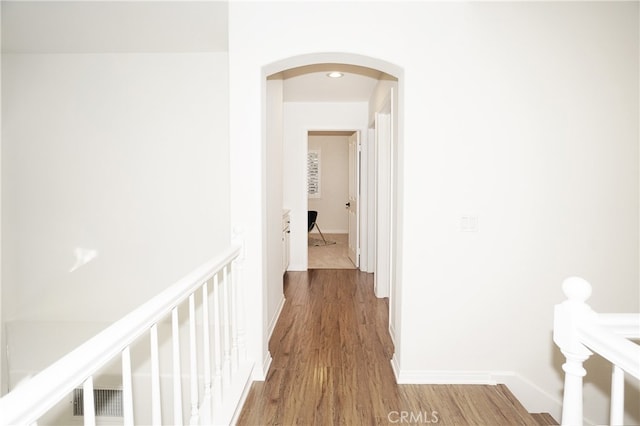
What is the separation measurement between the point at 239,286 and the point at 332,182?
7.26 metres

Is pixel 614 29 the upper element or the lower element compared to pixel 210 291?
upper

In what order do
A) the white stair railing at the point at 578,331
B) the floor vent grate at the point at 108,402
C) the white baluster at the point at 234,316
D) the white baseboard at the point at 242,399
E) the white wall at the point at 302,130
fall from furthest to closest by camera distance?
1. the white wall at the point at 302,130
2. the floor vent grate at the point at 108,402
3. the white baluster at the point at 234,316
4. the white baseboard at the point at 242,399
5. the white stair railing at the point at 578,331

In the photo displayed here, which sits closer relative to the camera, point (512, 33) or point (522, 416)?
point (522, 416)

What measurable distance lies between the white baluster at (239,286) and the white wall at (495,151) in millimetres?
202

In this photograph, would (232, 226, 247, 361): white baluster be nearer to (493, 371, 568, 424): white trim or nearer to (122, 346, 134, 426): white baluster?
(122, 346, 134, 426): white baluster

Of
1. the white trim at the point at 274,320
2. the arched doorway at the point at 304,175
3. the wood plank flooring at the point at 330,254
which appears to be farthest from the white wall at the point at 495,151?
the wood plank flooring at the point at 330,254

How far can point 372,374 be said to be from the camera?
2531 mm

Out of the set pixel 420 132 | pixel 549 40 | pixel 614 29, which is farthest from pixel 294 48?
pixel 614 29

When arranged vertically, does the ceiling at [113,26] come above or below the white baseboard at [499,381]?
above

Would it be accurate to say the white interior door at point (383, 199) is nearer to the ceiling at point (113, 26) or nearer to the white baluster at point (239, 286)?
the ceiling at point (113, 26)

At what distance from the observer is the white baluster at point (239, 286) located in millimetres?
2340

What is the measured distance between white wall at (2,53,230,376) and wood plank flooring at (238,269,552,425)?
50.9 inches

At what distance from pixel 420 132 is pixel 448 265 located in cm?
90

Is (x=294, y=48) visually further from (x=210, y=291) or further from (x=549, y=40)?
(x=210, y=291)
